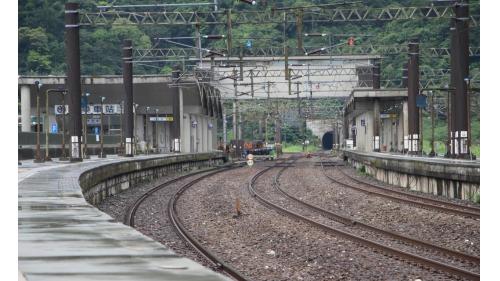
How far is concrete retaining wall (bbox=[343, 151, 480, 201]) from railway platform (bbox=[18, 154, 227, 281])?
15835 millimetres

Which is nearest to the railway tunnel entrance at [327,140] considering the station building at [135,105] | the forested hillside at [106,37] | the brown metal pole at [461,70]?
the forested hillside at [106,37]

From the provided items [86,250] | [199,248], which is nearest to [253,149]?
[199,248]

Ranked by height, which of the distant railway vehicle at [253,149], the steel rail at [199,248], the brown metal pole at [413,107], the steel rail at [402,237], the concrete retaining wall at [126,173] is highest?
the brown metal pole at [413,107]

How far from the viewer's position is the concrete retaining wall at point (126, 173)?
1253 inches

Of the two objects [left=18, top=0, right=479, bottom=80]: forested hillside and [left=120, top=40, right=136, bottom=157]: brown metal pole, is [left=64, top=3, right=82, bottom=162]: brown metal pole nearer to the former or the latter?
[left=120, top=40, right=136, bottom=157]: brown metal pole

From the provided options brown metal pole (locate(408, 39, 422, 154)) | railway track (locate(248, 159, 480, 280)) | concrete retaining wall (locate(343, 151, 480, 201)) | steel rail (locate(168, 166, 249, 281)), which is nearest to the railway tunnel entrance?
brown metal pole (locate(408, 39, 422, 154))

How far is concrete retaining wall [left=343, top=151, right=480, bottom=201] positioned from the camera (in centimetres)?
3175

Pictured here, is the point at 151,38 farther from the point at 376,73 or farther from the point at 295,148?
the point at 295,148

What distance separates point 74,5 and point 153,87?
4007 centimetres

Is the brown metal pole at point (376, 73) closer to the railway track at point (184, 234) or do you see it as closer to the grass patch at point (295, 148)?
the railway track at point (184, 234)

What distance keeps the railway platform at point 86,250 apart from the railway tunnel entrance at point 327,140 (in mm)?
163386

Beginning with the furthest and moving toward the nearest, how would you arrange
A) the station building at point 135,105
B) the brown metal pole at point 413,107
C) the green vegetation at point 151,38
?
the green vegetation at point 151,38, the station building at point 135,105, the brown metal pole at point 413,107

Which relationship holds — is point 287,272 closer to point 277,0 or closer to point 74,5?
point 74,5
